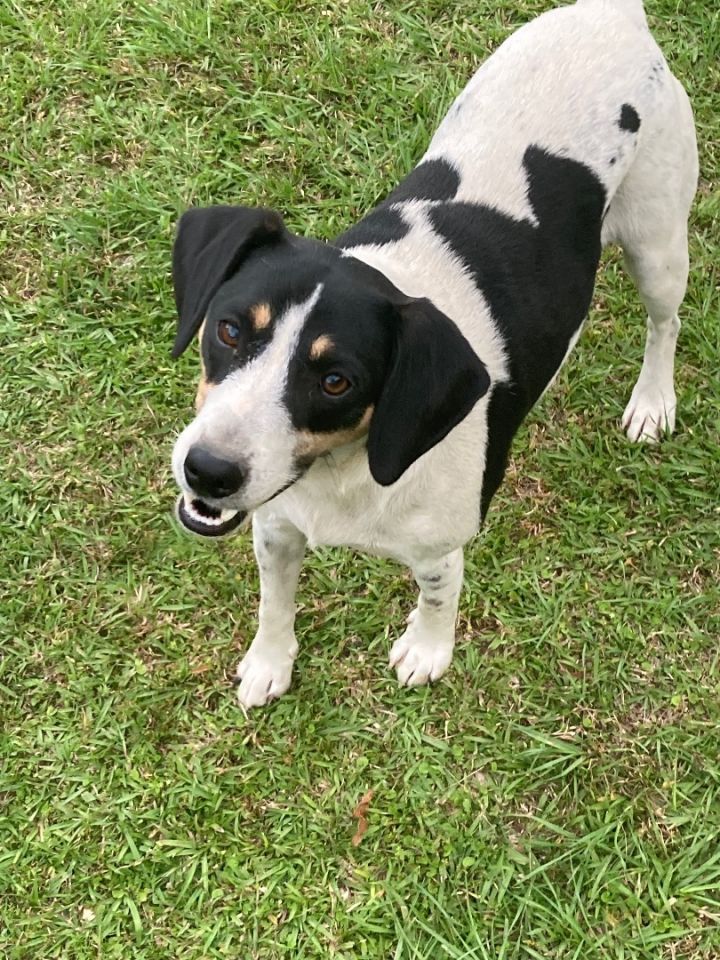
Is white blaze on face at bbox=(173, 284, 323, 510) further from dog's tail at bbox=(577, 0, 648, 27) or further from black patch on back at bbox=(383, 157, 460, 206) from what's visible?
dog's tail at bbox=(577, 0, 648, 27)

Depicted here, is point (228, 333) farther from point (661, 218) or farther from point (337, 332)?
point (661, 218)

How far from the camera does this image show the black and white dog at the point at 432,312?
2742 millimetres

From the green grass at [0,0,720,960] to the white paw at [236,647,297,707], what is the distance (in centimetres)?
8

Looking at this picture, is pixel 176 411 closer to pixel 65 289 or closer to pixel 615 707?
pixel 65 289

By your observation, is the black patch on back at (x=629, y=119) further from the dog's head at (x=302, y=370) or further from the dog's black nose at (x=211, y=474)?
the dog's black nose at (x=211, y=474)

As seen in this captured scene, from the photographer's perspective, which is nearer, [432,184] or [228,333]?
[228,333]

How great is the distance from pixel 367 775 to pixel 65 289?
282 cm

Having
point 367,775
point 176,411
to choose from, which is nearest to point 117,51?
point 176,411

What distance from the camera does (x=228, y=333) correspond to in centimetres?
281

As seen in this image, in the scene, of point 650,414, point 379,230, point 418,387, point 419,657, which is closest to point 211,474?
point 418,387

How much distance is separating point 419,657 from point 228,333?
194 centimetres

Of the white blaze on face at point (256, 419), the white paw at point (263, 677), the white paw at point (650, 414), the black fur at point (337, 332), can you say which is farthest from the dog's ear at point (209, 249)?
the white paw at point (650, 414)

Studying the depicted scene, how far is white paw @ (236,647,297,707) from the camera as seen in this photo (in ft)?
13.9

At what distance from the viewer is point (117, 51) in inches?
229
